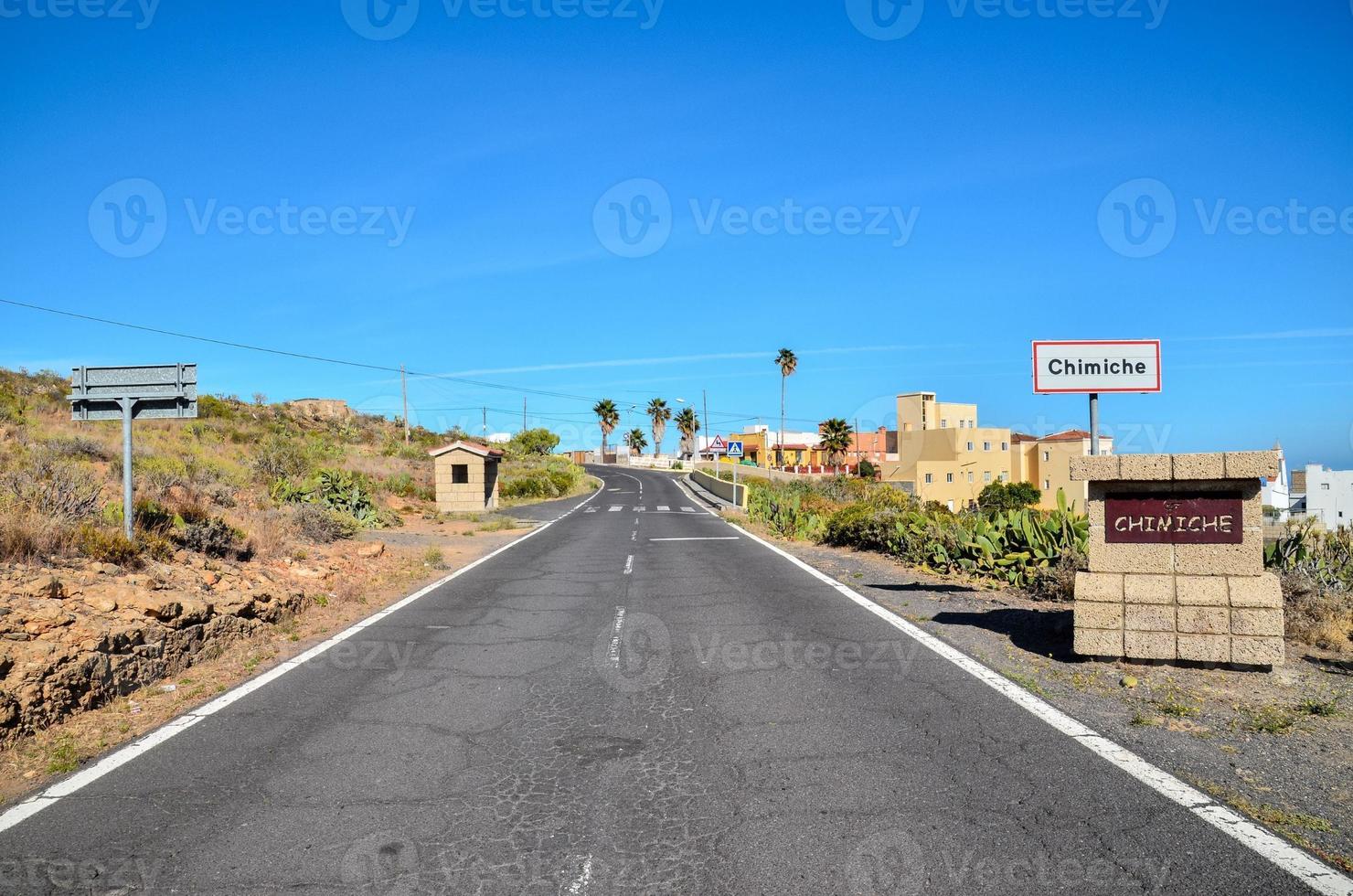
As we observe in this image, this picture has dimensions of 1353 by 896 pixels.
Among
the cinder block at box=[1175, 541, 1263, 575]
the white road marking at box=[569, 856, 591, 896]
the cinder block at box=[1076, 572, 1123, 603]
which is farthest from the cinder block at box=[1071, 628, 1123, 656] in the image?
the white road marking at box=[569, 856, 591, 896]

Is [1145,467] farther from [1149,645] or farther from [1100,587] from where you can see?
[1149,645]

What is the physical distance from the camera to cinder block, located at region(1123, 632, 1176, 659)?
22.6ft

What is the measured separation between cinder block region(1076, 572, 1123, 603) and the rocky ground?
7083 mm

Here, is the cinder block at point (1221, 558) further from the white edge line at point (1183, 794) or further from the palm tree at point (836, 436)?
the palm tree at point (836, 436)

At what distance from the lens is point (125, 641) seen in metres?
7.02

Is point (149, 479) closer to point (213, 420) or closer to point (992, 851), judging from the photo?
point (992, 851)

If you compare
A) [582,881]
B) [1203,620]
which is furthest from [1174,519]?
[582,881]

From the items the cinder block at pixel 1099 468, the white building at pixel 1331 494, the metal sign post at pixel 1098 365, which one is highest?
the metal sign post at pixel 1098 365

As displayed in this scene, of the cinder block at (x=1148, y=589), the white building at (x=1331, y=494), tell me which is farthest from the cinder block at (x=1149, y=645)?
the white building at (x=1331, y=494)

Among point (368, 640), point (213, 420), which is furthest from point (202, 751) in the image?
point (213, 420)

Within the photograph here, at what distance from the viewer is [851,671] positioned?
7320 mm

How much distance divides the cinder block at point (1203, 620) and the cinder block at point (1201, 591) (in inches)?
1.8

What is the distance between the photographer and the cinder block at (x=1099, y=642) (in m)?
7.02

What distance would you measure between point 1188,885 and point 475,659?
19.9 ft
